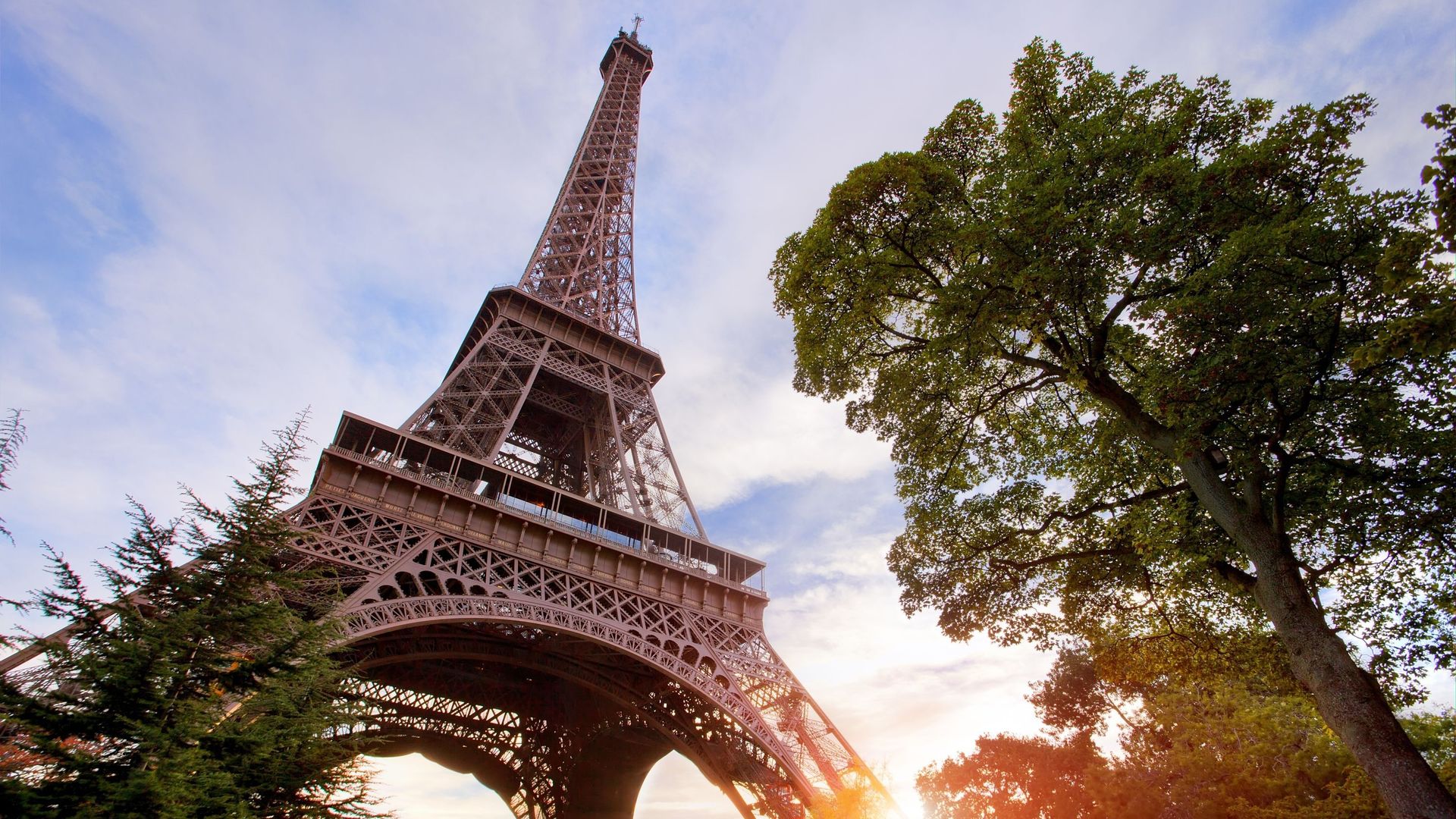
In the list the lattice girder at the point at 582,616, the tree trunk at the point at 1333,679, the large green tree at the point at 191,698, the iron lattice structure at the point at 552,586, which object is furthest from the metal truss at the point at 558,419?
the tree trunk at the point at 1333,679

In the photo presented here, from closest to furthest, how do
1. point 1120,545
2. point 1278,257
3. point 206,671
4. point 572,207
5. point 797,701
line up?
point 1278,257 < point 206,671 < point 1120,545 < point 797,701 < point 572,207

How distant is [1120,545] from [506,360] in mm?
20097

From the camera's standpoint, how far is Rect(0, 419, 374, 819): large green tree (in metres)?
6.39

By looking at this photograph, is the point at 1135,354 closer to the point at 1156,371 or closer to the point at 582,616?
the point at 1156,371

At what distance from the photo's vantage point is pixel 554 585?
752 inches

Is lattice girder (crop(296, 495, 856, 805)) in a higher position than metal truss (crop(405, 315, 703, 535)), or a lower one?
lower

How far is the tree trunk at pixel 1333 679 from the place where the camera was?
202 inches

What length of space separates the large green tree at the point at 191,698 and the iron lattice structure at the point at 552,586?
3039 millimetres

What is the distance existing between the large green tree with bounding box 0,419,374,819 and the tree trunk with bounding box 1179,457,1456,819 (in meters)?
10.0

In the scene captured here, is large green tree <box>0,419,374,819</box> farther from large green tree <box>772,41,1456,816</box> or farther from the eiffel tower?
large green tree <box>772,41,1456,816</box>

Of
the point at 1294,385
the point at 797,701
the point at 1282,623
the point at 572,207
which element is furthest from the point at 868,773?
the point at 572,207

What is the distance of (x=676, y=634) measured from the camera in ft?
64.0

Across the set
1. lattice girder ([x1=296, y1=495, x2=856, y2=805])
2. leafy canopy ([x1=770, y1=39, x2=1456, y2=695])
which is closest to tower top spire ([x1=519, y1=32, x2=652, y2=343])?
lattice girder ([x1=296, y1=495, x2=856, y2=805])

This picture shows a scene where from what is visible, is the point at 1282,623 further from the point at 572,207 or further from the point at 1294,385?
the point at 572,207
